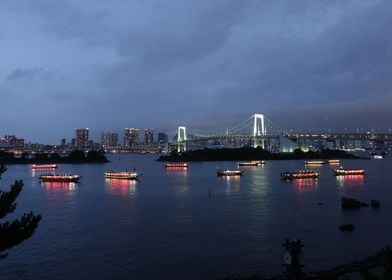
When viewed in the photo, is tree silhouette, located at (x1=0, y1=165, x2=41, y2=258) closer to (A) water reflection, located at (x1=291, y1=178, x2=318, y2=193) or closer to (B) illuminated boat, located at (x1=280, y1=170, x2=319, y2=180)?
(A) water reflection, located at (x1=291, y1=178, x2=318, y2=193)

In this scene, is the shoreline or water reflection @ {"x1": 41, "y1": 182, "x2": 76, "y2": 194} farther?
water reflection @ {"x1": 41, "y1": 182, "x2": 76, "y2": 194}

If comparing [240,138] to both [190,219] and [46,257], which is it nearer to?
[190,219]

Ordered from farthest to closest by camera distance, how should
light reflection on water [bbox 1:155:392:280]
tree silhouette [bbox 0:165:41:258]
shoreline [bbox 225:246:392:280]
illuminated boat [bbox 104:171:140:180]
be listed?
illuminated boat [bbox 104:171:140:180]
light reflection on water [bbox 1:155:392:280]
shoreline [bbox 225:246:392:280]
tree silhouette [bbox 0:165:41:258]

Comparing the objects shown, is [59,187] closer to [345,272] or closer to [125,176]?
[125,176]

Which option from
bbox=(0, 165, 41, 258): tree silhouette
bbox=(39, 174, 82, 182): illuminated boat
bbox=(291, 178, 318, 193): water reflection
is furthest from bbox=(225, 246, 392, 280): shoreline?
bbox=(39, 174, 82, 182): illuminated boat

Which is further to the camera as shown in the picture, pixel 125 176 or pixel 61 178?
pixel 125 176

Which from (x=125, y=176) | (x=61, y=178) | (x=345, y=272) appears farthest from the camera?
(x=125, y=176)

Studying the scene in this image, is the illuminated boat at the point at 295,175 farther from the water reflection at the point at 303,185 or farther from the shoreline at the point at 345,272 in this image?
the shoreline at the point at 345,272

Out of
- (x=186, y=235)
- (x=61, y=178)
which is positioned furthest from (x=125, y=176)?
(x=186, y=235)

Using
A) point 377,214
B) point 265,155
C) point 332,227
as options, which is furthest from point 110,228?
point 265,155

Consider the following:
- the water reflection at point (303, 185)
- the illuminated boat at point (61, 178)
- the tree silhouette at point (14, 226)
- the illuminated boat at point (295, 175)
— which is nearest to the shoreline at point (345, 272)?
the tree silhouette at point (14, 226)

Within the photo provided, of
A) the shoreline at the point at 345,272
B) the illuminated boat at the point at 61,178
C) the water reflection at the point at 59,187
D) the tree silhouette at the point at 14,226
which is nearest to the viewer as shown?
the tree silhouette at the point at 14,226

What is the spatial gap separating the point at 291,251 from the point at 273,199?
17524 millimetres

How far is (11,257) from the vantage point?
12.4 metres
